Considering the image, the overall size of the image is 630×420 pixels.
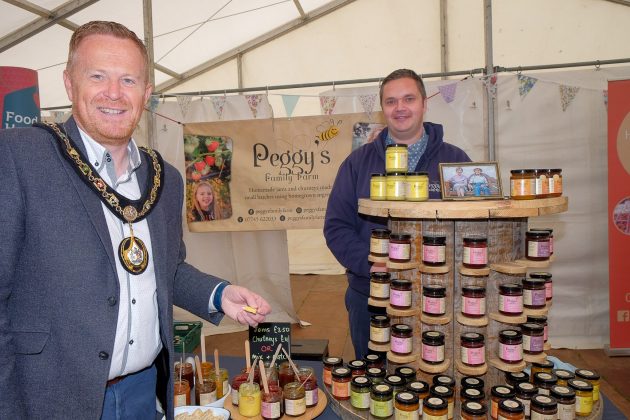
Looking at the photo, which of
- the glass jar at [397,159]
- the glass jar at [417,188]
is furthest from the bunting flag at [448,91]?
the glass jar at [417,188]

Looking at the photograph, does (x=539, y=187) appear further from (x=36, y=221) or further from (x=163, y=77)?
(x=163, y=77)

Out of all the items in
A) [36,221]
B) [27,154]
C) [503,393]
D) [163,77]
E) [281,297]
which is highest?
[163,77]

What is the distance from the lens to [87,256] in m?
1.06

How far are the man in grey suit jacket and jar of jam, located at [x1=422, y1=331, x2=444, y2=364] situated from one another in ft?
2.78

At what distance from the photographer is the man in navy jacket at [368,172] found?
2193 millimetres

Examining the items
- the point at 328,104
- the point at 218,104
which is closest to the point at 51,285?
the point at 328,104

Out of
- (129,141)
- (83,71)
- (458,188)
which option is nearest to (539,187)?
(458,188)

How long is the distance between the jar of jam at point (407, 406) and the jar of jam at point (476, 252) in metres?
0.47

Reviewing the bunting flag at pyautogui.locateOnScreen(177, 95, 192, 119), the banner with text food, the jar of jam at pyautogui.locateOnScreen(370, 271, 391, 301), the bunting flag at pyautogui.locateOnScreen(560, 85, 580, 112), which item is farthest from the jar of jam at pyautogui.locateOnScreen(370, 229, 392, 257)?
the bunting flag at pyautogui.locateOnScreen(177, 95, 192, 119)

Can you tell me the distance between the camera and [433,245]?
5.24ft

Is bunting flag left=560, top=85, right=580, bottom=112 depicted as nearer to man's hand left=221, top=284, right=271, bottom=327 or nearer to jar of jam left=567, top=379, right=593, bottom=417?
jar of jam left=567, top=379, right=593, bottom=417

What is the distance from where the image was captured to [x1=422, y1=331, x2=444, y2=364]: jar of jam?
5.32 feet

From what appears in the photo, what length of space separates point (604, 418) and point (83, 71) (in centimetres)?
194

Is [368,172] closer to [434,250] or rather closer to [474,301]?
[434,250]
